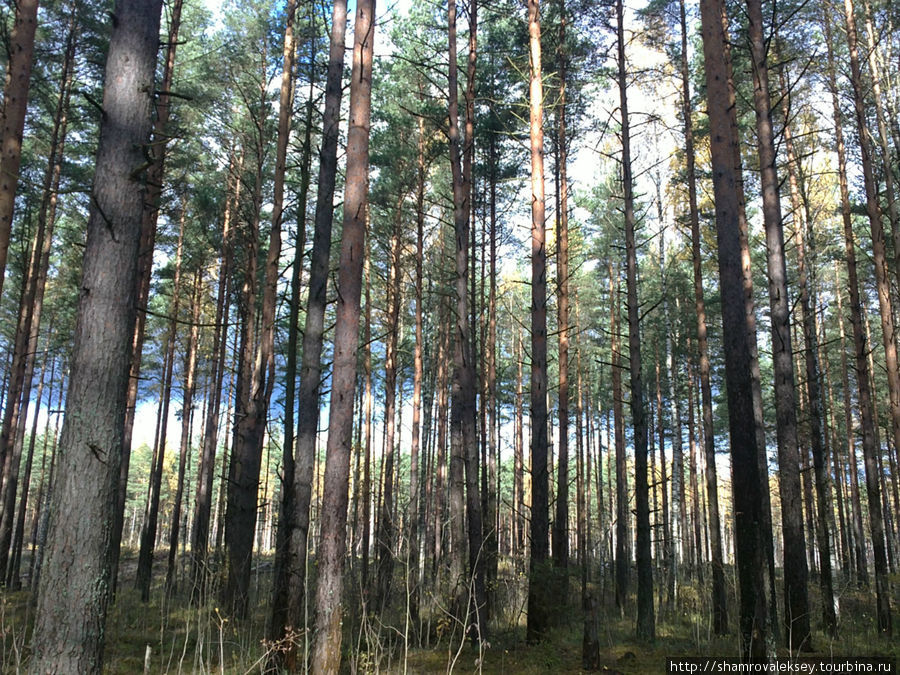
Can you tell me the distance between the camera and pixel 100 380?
11.6 ft

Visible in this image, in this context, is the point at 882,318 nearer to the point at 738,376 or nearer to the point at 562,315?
the point at 562,315

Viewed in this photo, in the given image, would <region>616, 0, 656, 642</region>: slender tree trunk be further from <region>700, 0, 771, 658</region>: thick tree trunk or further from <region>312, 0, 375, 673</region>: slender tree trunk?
<region>312, 0, 375, 673</region>: slender tree trunk

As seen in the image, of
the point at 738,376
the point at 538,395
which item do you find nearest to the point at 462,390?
the point at 538,395

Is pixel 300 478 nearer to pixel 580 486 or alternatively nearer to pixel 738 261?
pixel 738 261

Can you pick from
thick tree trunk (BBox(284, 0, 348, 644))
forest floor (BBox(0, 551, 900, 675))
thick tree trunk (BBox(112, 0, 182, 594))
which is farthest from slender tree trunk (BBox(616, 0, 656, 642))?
thick tree trunk (BBox(112, 0, 182, 594))

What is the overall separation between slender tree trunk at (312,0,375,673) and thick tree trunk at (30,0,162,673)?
1.68 meters

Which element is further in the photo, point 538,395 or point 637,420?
point 637,420

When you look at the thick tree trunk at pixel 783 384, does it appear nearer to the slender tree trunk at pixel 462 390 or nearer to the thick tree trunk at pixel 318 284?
the slender tree trunk at pixel 462 390

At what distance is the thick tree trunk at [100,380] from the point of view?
3.21 metres

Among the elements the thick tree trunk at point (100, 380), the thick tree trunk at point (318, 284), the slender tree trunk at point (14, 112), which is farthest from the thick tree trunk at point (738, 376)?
the slender tree trunk at point (14, 112)

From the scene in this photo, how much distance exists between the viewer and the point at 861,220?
60.9 feet

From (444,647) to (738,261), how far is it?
665cm

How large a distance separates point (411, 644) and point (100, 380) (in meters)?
5.96

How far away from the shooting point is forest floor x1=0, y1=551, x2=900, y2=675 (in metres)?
4.90
